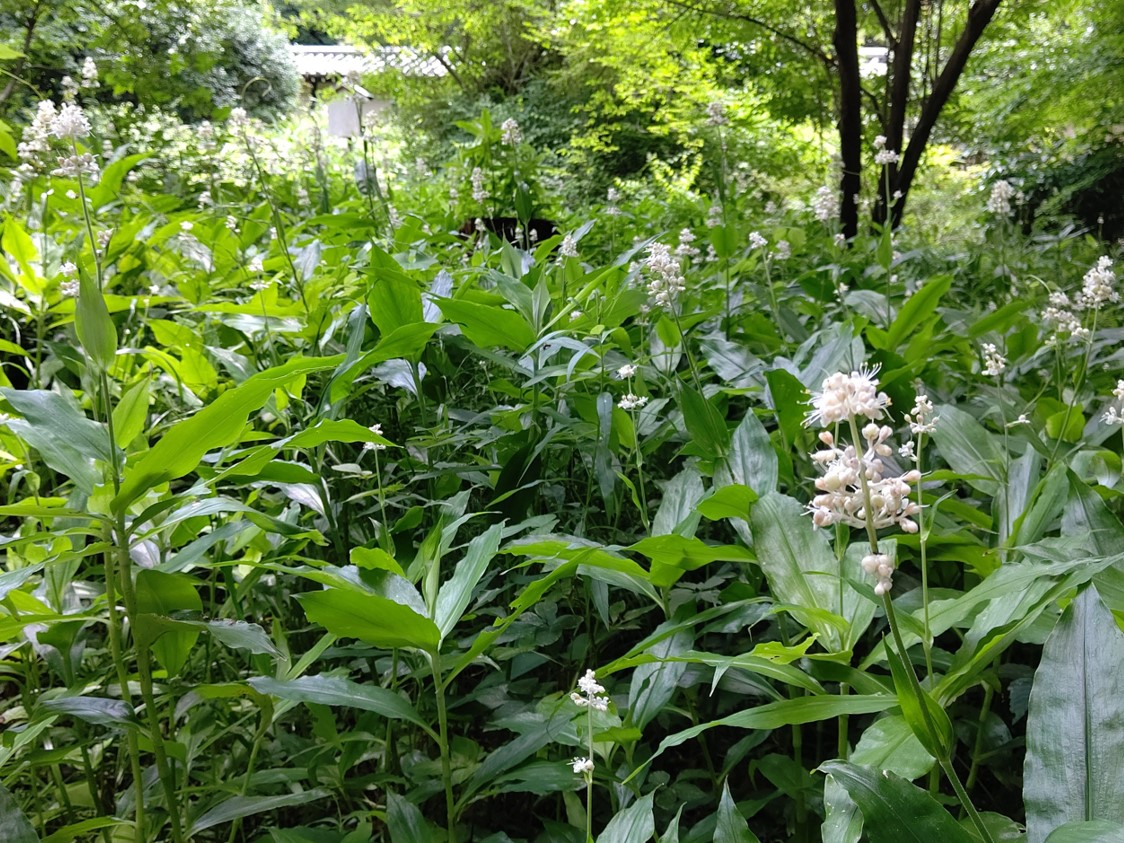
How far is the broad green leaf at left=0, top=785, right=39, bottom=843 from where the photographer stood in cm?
62

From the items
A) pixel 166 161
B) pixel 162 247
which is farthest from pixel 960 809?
pixel 166 161

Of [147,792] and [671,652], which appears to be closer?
[671,652]

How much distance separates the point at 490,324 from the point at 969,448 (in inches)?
27.7

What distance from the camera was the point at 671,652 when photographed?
31.3 inches

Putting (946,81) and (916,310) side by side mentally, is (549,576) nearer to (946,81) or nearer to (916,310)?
(916,310)

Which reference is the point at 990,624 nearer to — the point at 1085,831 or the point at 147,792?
the point at 1085,831

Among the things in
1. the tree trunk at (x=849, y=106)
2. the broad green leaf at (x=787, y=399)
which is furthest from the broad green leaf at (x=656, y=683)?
the tree trunk at (x=849, y=106)

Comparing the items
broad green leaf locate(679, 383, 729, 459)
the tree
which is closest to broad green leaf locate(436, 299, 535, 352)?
broad green leaf locate(679, 383, 729, 459)

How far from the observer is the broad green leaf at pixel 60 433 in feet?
2.55

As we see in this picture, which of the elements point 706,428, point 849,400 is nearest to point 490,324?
point 706,428

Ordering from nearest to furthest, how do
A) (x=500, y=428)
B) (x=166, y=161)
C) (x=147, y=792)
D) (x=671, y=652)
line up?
1. (x=671, y=652)
2. (x=147, y=792)
3. (x=500, y=428)
4. (x=166, y=161)

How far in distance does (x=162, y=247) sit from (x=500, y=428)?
1.34 meters

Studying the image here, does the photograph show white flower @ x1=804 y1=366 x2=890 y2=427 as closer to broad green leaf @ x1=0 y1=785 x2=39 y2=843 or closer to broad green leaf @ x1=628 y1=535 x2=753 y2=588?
broad green leaf @ x1=628 y1=535 x2=753 y2=588

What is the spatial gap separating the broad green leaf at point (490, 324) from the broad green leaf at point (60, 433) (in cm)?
46
